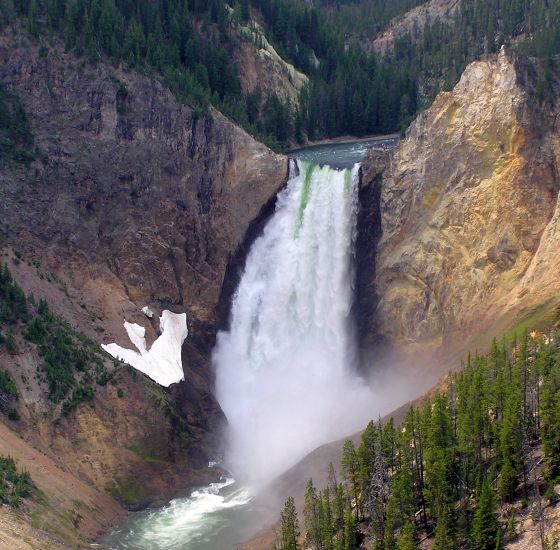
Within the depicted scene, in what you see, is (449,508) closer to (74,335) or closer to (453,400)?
(453,400)

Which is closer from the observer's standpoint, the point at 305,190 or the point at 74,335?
the point at 74,335

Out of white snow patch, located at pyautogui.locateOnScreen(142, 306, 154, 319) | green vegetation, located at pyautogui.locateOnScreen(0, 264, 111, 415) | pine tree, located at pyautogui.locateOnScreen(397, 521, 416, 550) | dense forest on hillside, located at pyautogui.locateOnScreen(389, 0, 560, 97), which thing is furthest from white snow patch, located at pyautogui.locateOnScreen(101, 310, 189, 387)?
dense forest on hillside, located at pyautogui.locateOnScreen(389, 0, 560, 97)

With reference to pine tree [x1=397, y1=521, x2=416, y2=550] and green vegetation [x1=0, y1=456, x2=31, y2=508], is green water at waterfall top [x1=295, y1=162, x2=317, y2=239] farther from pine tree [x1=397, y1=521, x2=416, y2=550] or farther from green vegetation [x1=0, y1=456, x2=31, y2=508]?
pine tree [x1=397, y1=521, x2=416, y2=550]

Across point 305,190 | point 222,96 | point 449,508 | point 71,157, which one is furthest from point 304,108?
point 449,508

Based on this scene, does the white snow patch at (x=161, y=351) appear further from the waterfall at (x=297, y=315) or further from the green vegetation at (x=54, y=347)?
the waterfall at (x=297, y=315)

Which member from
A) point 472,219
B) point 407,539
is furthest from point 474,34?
point 407,539

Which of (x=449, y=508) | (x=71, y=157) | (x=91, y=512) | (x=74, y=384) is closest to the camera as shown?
(x=449, y=508)

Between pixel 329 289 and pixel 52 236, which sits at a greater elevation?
pixel 52 236
